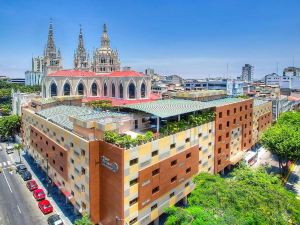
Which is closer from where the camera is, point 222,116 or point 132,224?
point 132,224

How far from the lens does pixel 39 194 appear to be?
4569cm

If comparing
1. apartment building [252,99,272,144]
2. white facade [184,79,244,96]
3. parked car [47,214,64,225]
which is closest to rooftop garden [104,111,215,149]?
parked car [47,214,64,225]

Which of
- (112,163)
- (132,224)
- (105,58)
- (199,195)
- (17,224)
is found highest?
(105,58)

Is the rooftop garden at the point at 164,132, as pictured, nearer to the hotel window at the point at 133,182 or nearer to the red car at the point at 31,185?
the hotel window at the point at 133,182

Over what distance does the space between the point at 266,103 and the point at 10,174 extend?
232ft

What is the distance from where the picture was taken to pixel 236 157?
5872 centimetres

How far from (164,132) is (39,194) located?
2551 cm

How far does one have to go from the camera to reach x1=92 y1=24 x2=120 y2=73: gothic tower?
9912 centimetres

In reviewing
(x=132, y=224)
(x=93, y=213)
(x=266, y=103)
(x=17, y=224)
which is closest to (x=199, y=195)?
(x=132, y=224)

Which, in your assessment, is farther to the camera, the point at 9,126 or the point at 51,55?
the point at 51,55

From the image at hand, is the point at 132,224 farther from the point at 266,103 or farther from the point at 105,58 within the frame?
the point at 105,58

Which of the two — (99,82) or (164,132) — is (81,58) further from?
(164,132)

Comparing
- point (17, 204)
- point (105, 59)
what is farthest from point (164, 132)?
point (105, 59)

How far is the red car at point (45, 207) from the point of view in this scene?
41031 mm
